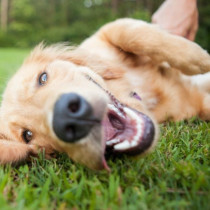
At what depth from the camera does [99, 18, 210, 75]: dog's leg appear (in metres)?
2.99

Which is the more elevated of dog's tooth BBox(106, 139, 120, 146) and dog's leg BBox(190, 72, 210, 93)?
dog's tooth BBox(106, 139, 120, 146)

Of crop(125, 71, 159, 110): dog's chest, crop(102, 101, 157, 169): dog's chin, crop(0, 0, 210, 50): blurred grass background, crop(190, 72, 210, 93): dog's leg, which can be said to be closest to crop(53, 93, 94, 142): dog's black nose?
crop(102, 101, 157, 169): dog's chin

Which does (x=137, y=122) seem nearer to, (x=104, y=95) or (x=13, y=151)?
(x=104, y=95)

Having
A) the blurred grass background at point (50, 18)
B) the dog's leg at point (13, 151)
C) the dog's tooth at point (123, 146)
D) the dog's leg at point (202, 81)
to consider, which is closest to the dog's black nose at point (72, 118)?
the dog's tooth at point (123, 146)

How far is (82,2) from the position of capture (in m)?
36.5

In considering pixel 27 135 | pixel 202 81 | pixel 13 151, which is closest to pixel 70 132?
pixel 13 151

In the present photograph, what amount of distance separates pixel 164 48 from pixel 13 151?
1852mm

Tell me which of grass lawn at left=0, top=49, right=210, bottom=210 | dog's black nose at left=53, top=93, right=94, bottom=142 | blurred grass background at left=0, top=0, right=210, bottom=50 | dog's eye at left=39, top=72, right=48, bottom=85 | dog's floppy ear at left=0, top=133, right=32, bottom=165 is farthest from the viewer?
blurred grass background at left=0, top=0, right=210, bottom=50

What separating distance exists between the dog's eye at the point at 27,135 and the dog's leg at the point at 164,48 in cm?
155

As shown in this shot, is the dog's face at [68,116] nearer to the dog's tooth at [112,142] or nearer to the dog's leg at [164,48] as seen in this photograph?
the dog's tooth at [112,142]

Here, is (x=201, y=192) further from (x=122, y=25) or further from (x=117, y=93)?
(x=122, y=25)

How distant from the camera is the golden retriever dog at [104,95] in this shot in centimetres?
172

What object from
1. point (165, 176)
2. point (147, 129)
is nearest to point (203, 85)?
point (147, 129)

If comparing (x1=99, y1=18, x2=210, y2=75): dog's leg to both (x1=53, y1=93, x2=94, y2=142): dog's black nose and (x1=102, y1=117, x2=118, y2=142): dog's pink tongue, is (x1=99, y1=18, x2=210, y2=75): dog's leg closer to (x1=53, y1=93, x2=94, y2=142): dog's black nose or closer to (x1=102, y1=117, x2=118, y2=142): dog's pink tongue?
(x1=102, y1=117, x2=118, y2=142): dog's pink tongue
